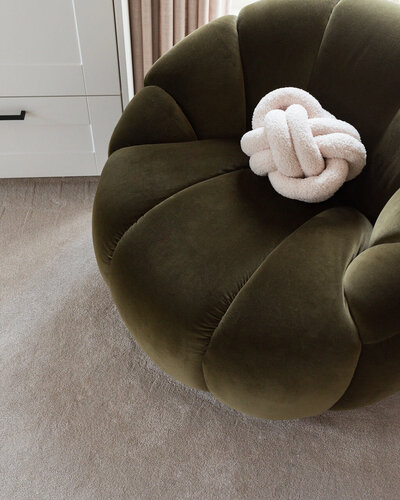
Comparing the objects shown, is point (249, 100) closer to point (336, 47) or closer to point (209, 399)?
point (336, 47)

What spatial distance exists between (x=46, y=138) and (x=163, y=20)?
511 mm

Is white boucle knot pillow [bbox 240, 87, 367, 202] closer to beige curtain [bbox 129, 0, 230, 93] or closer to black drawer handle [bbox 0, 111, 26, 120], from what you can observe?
beige curtain [bbox 129, 0, 230, 93]

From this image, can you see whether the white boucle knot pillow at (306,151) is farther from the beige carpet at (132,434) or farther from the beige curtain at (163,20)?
the beige curtain at (163,20)

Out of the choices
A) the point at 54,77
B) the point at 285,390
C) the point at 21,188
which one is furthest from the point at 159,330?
the point at 21,188

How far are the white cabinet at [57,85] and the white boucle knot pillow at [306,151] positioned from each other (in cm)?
58

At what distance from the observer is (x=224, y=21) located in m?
1.33

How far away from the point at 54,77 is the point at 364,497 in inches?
51.4

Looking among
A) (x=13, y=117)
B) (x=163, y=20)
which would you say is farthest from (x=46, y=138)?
(x=163, y=20)

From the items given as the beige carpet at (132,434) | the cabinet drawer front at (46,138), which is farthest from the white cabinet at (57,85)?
the beige carpet at (132,434)

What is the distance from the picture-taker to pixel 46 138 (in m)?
1.64

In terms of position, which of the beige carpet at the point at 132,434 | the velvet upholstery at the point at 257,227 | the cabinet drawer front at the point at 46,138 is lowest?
the beige carpet at the point at 132,434

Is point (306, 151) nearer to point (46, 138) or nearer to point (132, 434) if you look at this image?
point (132, 434)

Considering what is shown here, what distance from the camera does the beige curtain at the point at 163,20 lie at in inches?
63.8

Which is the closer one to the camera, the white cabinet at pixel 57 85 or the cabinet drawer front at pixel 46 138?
the white cabinet at pixel 57 85
